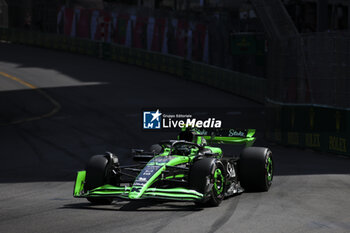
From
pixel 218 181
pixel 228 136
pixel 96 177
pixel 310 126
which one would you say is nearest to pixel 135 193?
pixel 96 177

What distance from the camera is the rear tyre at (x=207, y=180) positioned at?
11.6 metres

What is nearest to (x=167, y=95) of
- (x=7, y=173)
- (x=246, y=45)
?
(x=246, y=45)

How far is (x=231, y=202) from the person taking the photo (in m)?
12.6

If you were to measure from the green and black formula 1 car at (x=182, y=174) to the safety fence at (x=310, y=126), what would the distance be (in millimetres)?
8284

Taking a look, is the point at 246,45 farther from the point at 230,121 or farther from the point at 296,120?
the point at 296,120

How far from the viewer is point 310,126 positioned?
922 inches

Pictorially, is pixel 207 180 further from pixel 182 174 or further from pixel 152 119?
pixel 152 119

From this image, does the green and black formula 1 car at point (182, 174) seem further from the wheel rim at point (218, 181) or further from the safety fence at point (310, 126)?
the safety fence at point (310, 126)

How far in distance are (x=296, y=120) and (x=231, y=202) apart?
12118 millimetres

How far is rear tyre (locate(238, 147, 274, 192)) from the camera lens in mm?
13609

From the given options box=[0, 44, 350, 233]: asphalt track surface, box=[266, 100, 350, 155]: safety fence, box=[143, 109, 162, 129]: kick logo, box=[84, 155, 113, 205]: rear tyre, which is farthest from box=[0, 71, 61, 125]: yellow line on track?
box=[84, 155, 113, 205]: rear tyre

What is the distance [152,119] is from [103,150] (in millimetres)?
10097

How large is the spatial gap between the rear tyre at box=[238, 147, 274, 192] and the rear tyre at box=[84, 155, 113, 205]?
2.86m

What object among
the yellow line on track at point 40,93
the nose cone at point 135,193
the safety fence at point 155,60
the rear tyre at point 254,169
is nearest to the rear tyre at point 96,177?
the nose cone at point 135,193
